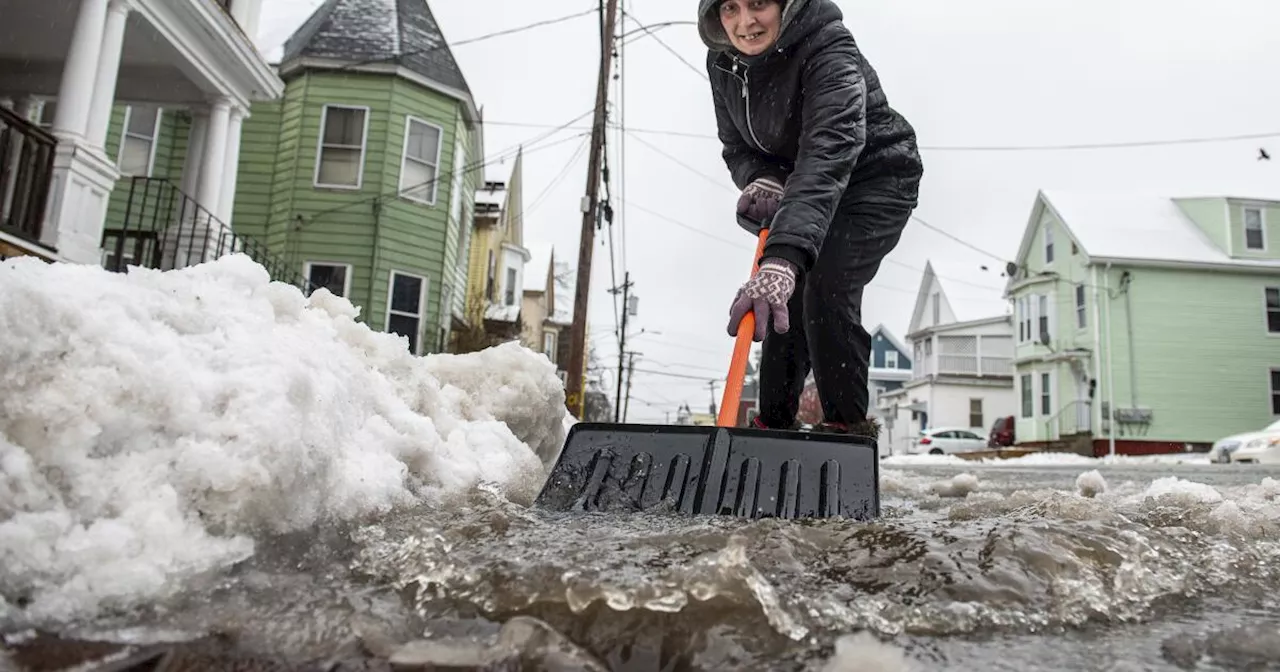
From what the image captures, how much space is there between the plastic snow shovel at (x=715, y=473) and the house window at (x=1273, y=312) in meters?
27.1

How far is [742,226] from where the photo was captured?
3.48 meters

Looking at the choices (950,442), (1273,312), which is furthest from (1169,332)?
(950,442)

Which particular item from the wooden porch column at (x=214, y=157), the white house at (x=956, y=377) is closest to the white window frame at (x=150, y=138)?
the wooden porch column at (x=214, y=157)

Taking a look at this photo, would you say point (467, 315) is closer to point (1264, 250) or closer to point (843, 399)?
point (843, 399)

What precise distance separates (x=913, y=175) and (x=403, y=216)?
40.1 feet

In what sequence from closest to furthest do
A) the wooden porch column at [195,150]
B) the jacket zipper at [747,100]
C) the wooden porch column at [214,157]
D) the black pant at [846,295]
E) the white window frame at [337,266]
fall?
1. the jacket zipper at [747,100]
2. the black pant at [846,295]
3. the wooden porch column at [214,157]
4. the wooden porch column at [195,150]
5. the white window frame at [337,266]

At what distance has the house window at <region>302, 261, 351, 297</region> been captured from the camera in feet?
45.5

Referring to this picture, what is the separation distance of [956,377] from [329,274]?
26.4 meters

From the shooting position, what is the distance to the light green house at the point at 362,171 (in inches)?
549

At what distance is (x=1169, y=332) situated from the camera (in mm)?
A: 22859

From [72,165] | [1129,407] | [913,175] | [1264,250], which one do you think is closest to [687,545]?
[913,175]

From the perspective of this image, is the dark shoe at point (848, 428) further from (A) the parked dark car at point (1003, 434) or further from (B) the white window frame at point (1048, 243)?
(A) the parked dark car at point (1003, 434)

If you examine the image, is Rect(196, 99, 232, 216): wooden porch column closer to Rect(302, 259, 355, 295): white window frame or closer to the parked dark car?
Rect(302, 259, 355, 295): white window frame

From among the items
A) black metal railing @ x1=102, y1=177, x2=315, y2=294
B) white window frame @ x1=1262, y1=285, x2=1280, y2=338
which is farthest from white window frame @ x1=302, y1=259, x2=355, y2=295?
white window frame @ x1=1262, y1=285, x2=1280, y2=338
